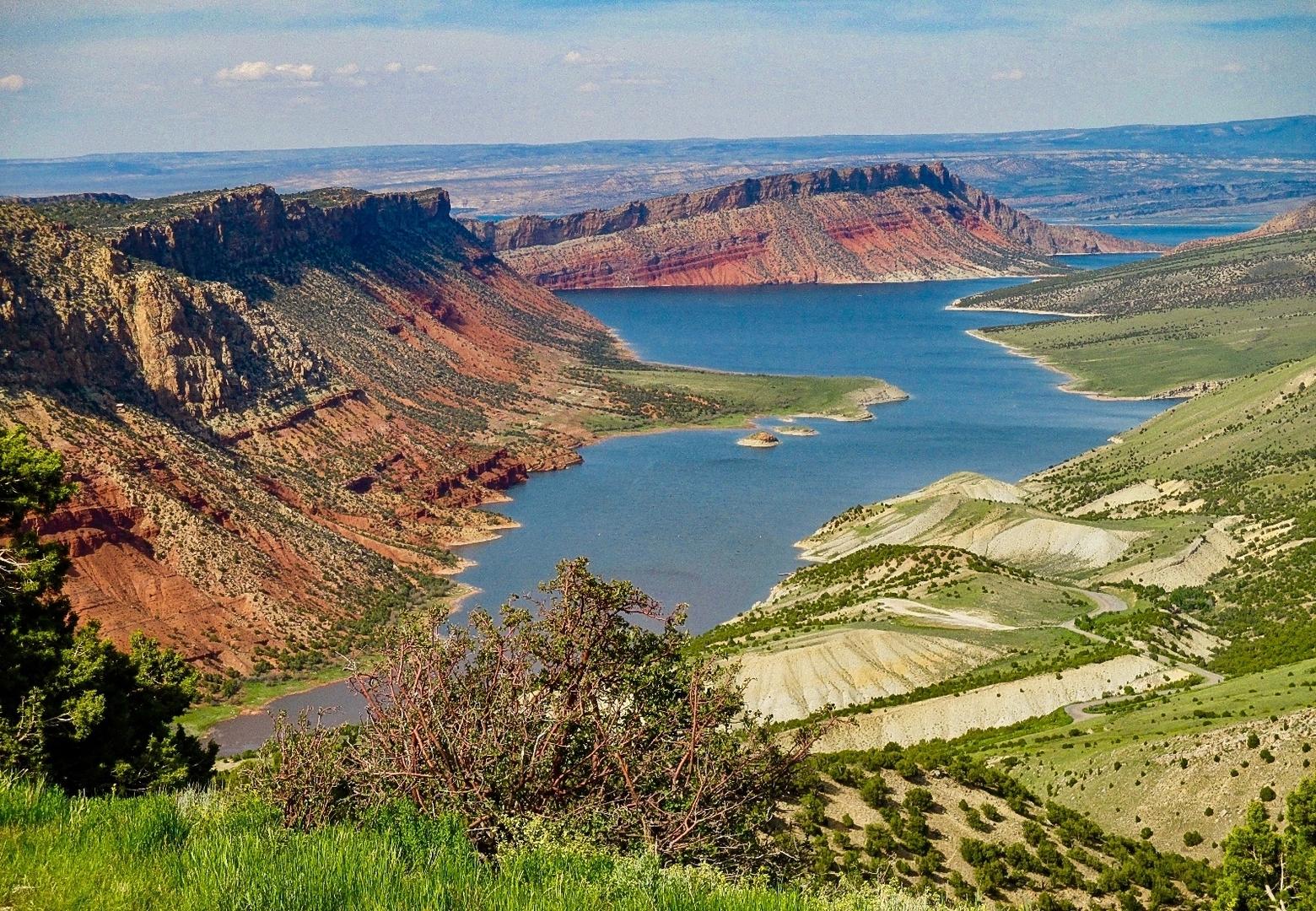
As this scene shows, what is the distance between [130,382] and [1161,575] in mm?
57698

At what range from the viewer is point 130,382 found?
7662 centimetres

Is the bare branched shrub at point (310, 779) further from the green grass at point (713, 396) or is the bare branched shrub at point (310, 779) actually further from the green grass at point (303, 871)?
the green grass at point (713, 396)

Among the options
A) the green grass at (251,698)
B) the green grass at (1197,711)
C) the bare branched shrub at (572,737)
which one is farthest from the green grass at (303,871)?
the green grass at (251,698)

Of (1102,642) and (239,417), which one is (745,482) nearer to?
(239,417)

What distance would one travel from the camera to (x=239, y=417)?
86062 mm

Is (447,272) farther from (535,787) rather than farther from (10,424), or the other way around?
(535,787)

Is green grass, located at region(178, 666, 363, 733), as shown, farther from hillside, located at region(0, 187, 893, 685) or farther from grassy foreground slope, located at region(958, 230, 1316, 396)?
grassy foreground slope, located at region(958, 230, 1316, 396)

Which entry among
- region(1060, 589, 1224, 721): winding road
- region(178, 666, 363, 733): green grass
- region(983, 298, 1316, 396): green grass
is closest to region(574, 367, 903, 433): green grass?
region(983, 298, 1316, 396): green grass

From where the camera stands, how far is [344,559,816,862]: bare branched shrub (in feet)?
56.3

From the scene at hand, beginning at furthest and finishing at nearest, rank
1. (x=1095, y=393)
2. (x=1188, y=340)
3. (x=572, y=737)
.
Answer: (x=1188, y=340)
(x=1095, y=393)
(x=572, y=737)

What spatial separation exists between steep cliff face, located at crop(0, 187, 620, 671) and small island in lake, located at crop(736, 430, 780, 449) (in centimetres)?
1673

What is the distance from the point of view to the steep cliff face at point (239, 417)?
6419 centimetres

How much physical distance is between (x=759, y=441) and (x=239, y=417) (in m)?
51.5

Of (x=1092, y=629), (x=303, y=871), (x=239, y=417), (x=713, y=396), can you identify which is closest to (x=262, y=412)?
Answer: (x=239, y=417)
